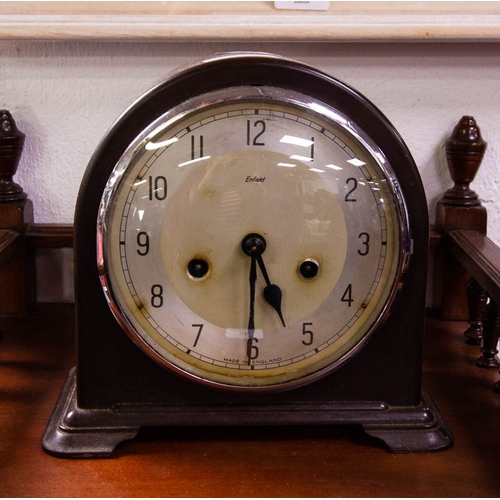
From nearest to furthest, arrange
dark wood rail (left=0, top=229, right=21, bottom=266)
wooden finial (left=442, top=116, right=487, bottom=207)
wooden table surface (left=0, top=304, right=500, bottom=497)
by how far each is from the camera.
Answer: wooden table surface (left=0, top=304, right=500, bottom=497), dark wood rail (left=0, top=229, right=21, bottom=266), wooden finial (left=442, top=116, right=487, bottom=207)

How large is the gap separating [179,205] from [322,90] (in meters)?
0.19

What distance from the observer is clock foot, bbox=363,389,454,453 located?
0.80 metres

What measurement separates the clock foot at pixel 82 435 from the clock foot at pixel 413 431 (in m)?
0.27

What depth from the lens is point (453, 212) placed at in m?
1.16

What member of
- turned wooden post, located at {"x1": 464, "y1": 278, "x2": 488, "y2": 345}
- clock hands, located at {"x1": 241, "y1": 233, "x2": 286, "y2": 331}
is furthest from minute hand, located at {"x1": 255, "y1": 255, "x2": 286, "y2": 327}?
turned wooden post, located at {"x1": 464, "y1": 278, "x2": 488, "y2": 345}

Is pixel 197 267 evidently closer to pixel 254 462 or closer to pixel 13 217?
pixel 254 462

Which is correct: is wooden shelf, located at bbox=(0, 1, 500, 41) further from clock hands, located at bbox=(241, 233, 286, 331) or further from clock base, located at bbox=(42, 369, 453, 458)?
clock base, located at bbox=(42, 369, 453, 458)

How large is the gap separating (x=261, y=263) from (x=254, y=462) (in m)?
0.21

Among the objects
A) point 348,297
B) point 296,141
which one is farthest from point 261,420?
point 296,141

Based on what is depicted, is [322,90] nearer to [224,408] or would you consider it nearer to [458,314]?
[224,408]

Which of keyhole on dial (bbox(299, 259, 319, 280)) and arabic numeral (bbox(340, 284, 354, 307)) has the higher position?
keyhole on dial (bbox(299, 259, 319, 280))

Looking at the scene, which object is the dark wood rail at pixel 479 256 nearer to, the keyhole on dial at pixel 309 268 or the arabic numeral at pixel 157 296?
the keyhole on dial at pixel 309 268

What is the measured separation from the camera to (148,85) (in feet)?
3.84

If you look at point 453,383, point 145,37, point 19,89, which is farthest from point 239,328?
point 19,89
